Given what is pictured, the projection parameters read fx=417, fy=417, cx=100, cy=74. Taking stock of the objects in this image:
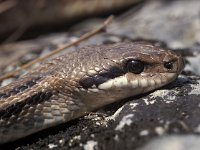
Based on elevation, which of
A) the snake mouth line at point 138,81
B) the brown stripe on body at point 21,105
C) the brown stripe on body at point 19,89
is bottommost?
the snake mouth line at point 138,81

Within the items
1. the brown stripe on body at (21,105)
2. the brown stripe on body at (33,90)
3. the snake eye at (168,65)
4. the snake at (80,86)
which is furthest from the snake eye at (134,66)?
the brown stripe on body at (21,105)

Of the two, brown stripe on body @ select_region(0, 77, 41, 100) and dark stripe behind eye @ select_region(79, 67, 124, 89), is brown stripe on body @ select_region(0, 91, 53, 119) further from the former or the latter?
dark stripe behind eye @ select_region(79, 67, 124, 89)

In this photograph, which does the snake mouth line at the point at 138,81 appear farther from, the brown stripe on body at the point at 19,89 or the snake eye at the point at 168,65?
the brown stripe on body at the point at 19,89

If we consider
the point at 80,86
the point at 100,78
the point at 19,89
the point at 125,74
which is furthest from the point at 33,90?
the point at 125,74

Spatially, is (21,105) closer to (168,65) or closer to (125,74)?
(125,74)

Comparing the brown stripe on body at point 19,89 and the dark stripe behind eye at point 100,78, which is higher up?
the brown stripe on body at point 19,89

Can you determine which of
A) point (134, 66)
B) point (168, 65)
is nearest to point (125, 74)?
point (134, 66)

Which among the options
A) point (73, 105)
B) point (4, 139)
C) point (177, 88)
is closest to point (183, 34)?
point (177, 88)

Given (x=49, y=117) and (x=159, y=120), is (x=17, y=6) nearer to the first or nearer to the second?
(x=49, y=117)

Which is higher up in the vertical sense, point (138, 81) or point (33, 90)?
point (33, 90)

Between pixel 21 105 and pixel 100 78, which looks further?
pixel 100 78
